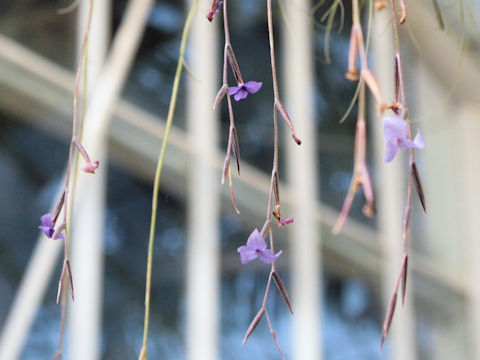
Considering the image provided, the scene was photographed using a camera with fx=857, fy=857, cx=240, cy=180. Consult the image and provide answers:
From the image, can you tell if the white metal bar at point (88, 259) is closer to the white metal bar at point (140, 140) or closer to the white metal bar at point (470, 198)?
the white metal bar at point (140, 140)

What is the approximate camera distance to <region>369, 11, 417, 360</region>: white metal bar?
192cm

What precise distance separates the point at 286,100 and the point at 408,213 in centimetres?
169

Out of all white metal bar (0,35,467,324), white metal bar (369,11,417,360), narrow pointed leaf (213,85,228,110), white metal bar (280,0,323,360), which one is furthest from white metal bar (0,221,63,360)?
narrow pointed leaf (213,85,228,110)

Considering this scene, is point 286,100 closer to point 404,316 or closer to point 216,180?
point 216,180

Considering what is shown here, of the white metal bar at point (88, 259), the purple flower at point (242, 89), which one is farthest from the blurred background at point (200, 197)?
the purple flower at point (242, 89)

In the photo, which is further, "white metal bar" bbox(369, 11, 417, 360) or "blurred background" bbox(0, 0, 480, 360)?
"white metal bar" bbox(369, 11, 417, 360)

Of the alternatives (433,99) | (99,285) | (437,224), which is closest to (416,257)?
(437,224)

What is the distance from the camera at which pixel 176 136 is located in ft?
5.59

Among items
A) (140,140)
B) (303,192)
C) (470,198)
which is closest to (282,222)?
(140,140)

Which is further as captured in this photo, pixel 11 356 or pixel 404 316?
pixel 404 316

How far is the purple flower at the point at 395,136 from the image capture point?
0.26 meters

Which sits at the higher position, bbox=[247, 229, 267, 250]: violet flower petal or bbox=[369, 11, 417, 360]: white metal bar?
bbox=[247, 229, 267, 250]: violet flower petal

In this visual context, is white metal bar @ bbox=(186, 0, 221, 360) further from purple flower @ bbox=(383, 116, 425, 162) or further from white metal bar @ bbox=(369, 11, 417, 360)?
purple flower @ bbox=(383, 116, 425, 162)

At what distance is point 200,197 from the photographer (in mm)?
1695
